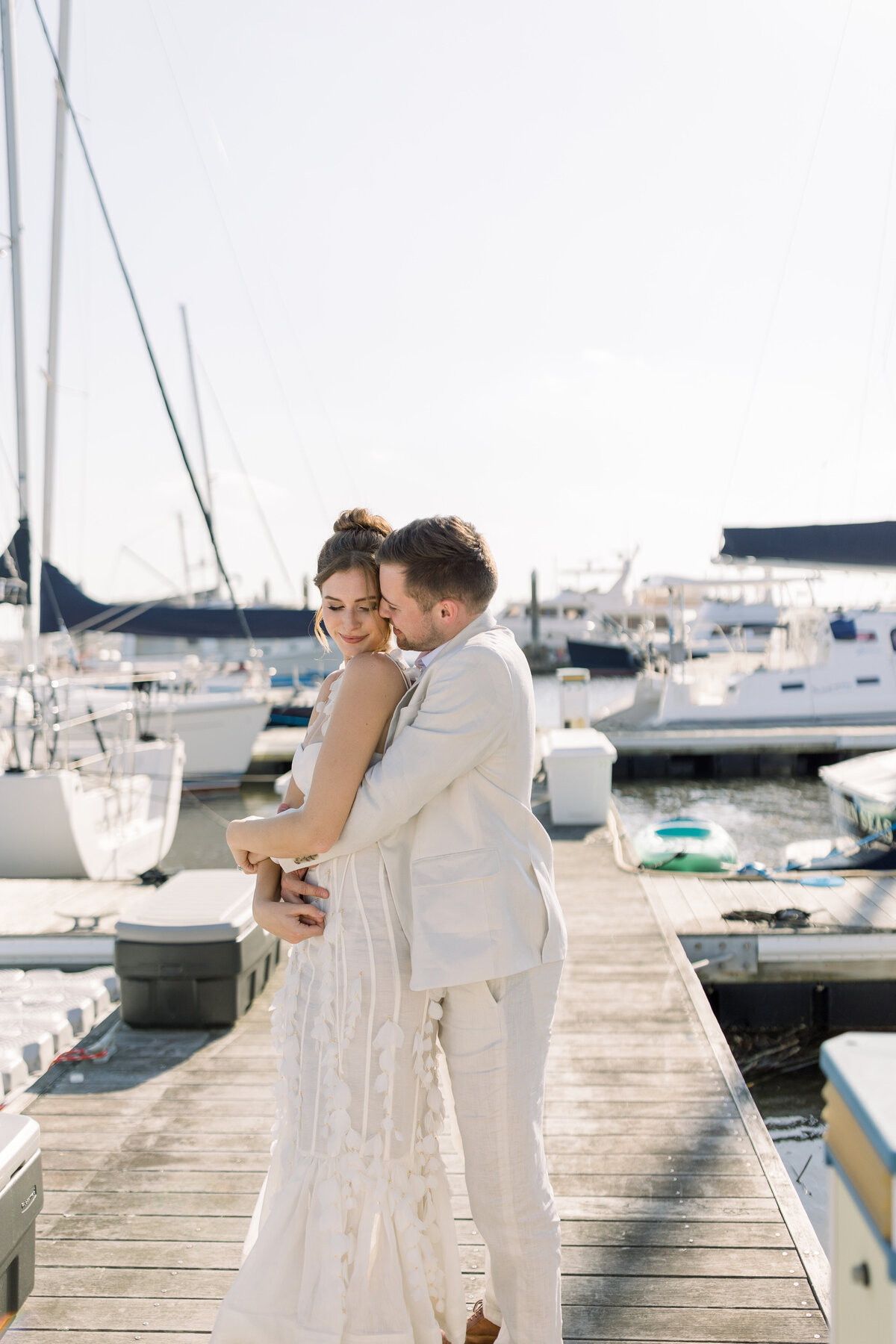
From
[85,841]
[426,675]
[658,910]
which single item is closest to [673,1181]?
[426,675]

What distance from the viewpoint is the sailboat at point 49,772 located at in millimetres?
7828

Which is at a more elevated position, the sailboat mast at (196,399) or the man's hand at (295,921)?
the sailboat mast at (196,399)

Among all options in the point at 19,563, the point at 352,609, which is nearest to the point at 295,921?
the point at 352,609

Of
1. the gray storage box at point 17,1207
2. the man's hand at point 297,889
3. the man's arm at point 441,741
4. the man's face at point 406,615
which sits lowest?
the gray storage box at point 17,1207

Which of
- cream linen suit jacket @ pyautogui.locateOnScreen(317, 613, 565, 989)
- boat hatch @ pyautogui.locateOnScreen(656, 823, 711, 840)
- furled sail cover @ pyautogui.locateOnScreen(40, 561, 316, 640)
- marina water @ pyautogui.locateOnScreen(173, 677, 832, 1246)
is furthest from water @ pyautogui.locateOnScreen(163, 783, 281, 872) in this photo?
cream linen suit jacket @ pyautogui.locateOnScreen(317, 613, 565, 989)

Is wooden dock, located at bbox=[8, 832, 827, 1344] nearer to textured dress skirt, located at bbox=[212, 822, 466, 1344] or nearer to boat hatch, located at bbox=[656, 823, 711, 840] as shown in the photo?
textured dress skirt, located at bbox=[212, 822, 466, 1344]

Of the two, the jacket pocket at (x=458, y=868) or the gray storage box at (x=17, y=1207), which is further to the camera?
the gray storage box at (x=17, y=1207)

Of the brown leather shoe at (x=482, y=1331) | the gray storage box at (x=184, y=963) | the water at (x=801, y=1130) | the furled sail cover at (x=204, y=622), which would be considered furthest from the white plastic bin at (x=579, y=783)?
the furled sail cover at (x=204, y=622)

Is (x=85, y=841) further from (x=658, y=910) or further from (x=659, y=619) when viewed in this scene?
(x=659, y=619)

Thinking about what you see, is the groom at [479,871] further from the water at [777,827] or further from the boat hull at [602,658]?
the boat hull at [602,658]

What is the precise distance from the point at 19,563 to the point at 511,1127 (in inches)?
338

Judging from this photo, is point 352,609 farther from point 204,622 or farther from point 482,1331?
point 204,622

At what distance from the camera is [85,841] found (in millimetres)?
8195

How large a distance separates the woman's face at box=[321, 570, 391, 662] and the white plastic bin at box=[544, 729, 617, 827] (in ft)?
19.5
